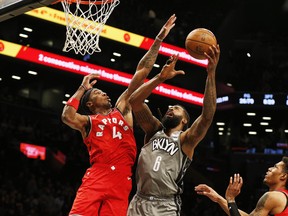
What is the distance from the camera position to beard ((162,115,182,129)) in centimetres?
513

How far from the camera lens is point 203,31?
5090 mm

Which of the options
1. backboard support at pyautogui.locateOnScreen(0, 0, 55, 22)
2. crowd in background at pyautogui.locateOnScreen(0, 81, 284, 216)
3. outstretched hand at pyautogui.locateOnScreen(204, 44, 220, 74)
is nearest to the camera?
outstretched hand at pyautogui.locateOnScreen(204, 44, 220, 74)

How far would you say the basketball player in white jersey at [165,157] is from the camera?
4.88 m

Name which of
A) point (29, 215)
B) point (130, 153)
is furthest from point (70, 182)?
point (130, 153)

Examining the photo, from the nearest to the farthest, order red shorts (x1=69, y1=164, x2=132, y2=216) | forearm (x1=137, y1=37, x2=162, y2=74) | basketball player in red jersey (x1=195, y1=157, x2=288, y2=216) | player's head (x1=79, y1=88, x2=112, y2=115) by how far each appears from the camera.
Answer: basketball player in red jersey (x1=195, y1=157, x2=288, y2=216)
red shorts (x1=69, y1=164, x2=132, y2=216)
forearm (x1=137, y1=37, x2=162, y2=74)
player's head (x1=79, y1=88, x2=112, y2=115)

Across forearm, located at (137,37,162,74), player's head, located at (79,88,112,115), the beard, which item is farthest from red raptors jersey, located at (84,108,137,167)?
forearm, located at (137,37,162,74)

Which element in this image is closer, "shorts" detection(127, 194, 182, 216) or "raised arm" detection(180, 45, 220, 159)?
"raised arm" detection(180, 45, 220, 159)

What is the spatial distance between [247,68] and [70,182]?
879cm

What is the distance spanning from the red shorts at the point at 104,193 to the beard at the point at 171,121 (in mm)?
559

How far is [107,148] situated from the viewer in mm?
5312

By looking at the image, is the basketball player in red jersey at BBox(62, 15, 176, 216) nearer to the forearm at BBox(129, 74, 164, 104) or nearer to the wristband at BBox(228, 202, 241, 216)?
the forearm at BBox(129, 74, 164, 104)

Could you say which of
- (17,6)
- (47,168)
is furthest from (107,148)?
(47,168)

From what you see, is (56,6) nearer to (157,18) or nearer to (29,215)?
(29,215)

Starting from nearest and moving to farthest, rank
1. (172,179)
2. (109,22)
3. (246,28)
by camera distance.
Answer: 1. (172,179)
2. (109,22)
3. (246,28)
